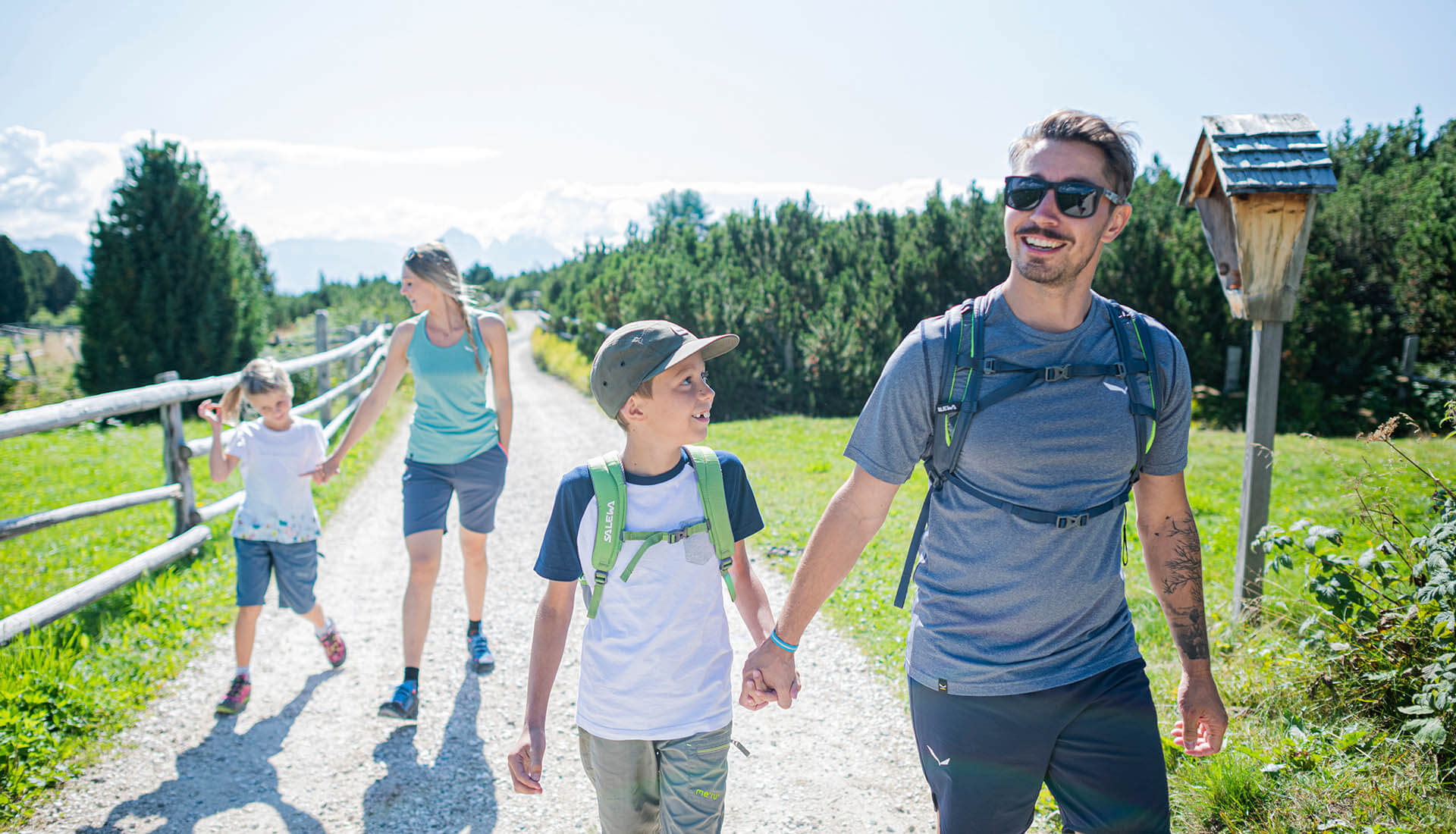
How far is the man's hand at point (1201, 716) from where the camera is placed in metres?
2.08

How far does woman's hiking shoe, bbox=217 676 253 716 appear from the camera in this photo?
12.8ft

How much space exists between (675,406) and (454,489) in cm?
242

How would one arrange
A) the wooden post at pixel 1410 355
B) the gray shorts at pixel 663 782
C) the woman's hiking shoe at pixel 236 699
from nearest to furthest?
the gray shorts at pixel 663 782 < the woman's hiking shoe at pixel 236 699 < the wooden post at pixel 1410 355

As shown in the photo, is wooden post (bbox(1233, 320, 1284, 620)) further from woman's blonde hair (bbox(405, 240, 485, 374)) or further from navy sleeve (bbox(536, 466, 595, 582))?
woman's blonde hair (bbox(405, 240, 485, 374))

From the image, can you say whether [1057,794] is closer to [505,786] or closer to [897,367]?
[897,367]

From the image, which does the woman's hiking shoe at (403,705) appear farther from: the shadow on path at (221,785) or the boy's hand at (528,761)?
the boy's hand at (528,761)

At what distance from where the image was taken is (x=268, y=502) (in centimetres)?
408

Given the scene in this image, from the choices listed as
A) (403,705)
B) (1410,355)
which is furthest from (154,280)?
(1410,355)

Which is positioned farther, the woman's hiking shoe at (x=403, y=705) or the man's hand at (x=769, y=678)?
the woman's hiking shoe at (x=403, y=705)

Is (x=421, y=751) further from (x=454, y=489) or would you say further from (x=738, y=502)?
(x=738, y=502)

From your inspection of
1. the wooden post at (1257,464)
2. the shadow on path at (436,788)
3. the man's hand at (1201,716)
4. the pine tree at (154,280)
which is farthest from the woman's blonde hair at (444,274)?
the pine tree at (154,280)

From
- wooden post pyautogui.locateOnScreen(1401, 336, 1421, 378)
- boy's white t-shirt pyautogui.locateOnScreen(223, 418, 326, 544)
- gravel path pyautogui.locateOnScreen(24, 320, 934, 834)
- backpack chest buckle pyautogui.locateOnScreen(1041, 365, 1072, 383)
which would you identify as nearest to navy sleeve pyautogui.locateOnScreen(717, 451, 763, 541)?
backpack chest buckle pyautogui.locateOnScreen(1041, 365, 1072, 383)

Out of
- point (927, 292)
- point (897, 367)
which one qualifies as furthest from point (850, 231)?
point (897, 367)

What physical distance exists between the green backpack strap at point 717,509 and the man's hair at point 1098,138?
3.60 feet
